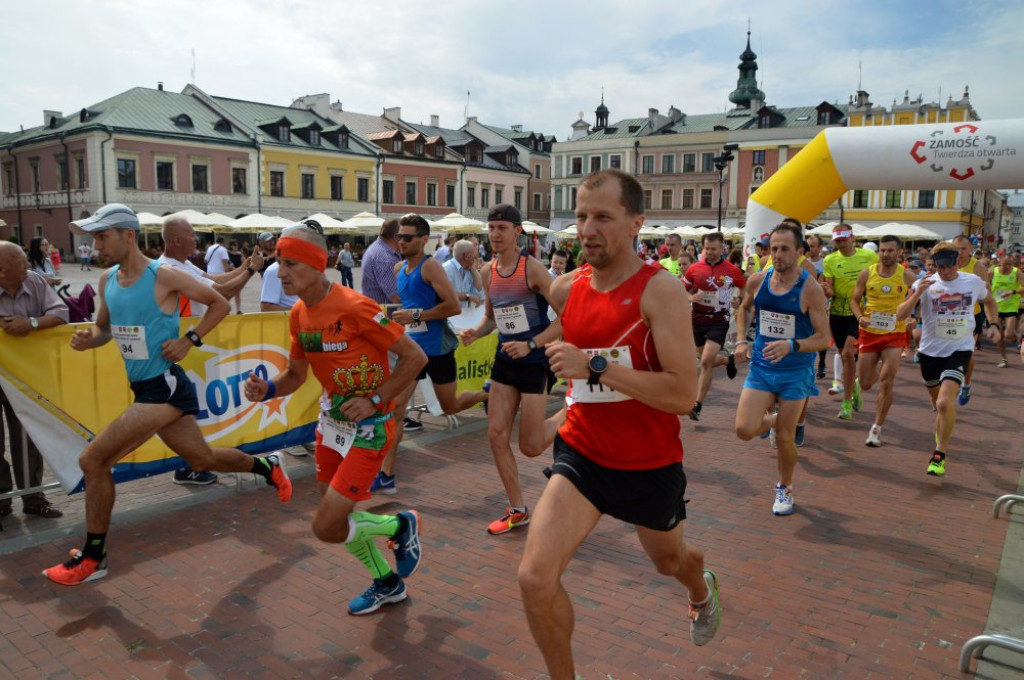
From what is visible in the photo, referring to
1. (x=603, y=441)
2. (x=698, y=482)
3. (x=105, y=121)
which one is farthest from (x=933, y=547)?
(x=105, y=121)

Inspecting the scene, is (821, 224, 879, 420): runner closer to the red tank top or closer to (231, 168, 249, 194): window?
the red tank top

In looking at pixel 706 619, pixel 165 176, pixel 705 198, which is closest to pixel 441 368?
pixel 706 619

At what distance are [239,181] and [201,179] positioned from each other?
2620mm

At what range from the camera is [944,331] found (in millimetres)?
7156

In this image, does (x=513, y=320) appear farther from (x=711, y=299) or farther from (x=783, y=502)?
(x=711, y=299)

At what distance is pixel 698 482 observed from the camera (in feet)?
21.4

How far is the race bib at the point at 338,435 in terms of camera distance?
3.84 metres

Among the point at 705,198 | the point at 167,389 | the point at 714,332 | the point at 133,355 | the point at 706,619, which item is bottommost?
the point at 706,619

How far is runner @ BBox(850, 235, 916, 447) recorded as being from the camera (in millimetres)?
7918

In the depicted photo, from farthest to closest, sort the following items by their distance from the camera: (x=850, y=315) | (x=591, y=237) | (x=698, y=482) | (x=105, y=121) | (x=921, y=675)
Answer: (x=105, y=121) < (x=850, y=315) < (x=698, y=482) < (x=921, y=675) < (x=591, y=237)

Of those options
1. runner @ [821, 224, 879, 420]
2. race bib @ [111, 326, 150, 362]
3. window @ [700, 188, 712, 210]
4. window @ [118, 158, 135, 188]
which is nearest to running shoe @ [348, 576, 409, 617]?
race bib @ [111, 326, 150, 362]

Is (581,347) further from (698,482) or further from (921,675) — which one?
(698,482)

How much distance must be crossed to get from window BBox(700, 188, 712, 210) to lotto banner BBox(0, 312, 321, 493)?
62.8m

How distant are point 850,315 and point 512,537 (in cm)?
646
